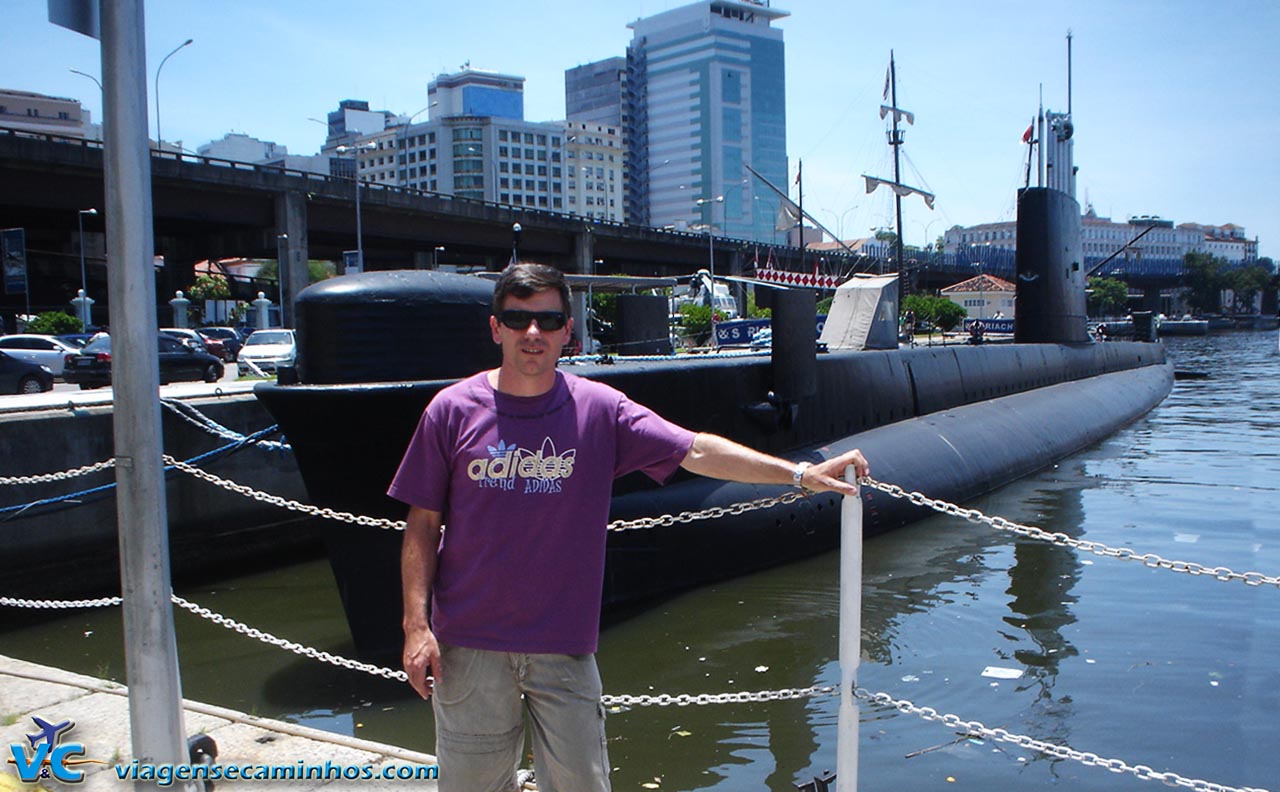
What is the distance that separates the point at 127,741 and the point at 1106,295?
424ft

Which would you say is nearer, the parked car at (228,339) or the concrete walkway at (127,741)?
the concrete walkway at (127,741)

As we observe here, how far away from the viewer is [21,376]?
880 inches

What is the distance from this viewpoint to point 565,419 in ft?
9.98

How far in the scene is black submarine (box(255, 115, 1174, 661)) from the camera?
6668 millimetres

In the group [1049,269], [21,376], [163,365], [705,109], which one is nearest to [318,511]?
[1049,269]

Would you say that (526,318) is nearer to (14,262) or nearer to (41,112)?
(14,262)

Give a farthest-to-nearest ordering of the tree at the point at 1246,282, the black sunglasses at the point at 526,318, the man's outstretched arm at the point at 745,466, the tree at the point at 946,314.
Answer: the tree at the point at 1246,282, the tree at the point at 946,314, the man's outstretched arm at the point at 745,466, the black sunglasses at the point at 526,318

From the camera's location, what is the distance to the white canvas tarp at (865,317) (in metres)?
14.4

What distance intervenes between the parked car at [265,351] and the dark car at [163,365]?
238 cm

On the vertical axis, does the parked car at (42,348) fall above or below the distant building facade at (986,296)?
below

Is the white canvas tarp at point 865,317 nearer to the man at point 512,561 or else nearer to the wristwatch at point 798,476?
the wristwatch at point 798,476

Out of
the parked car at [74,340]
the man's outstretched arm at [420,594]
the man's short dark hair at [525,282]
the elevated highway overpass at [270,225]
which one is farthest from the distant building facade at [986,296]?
the man's outstretched arm at [420,594]

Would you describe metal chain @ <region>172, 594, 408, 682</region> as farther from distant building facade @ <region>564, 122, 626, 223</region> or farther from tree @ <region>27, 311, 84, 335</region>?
distant building facade @ <region>564, 122, 626, 223</region>

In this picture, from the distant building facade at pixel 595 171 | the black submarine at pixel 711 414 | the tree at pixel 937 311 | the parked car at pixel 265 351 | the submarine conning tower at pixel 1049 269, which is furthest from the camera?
the distant building facade at pixel 595 171
